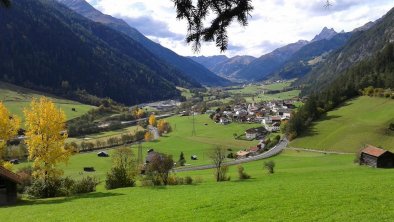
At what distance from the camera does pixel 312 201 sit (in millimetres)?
25766

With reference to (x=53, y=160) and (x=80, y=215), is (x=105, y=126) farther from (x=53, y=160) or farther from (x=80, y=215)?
(x=80, y=215)

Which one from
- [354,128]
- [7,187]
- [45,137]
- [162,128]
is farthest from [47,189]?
[162,128]

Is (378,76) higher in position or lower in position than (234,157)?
higher

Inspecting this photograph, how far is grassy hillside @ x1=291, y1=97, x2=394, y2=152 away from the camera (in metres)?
111

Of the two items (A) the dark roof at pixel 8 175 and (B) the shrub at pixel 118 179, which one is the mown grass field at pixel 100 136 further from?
(A) the dark roof at pixel 8 175

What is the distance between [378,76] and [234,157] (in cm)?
8171

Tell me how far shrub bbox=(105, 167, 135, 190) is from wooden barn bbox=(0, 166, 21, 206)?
13283mm

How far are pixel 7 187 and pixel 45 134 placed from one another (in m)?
9.09

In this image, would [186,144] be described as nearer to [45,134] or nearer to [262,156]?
[262,156]

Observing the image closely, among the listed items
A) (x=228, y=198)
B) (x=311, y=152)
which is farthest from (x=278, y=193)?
(x=311, y=152)

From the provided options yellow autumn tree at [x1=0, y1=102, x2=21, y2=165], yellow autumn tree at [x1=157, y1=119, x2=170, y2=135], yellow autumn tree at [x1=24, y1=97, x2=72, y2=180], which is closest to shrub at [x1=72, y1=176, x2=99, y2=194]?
yellow autumn tree at [x1=24, y1=97, x2=72, y2=180]

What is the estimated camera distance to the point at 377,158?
7156cm

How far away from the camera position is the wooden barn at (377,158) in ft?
235

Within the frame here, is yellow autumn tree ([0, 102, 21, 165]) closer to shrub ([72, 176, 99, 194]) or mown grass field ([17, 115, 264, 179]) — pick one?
shrub ([72, 176, 99, 194])
